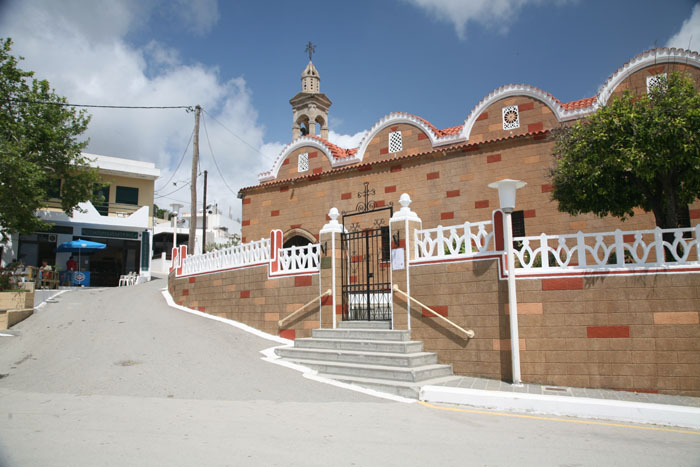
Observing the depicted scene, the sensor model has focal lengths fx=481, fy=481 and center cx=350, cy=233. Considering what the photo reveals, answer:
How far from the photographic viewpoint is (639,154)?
23.2 ft

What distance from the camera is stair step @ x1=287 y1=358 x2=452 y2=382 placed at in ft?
25.7

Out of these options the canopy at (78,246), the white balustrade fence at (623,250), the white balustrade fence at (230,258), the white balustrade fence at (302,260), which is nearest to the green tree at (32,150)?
the canopy at (78,246)

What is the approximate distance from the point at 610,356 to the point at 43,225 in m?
18.6

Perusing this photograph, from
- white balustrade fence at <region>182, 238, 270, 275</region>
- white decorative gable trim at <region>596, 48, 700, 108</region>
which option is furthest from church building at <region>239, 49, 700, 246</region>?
white balustrade fence at <region>182, 238, 270, 275</region>

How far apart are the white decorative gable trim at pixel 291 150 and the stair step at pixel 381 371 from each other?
8.51 meters

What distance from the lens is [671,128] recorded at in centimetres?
687

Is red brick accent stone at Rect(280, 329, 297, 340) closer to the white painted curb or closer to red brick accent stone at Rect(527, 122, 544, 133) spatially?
the white painted curb

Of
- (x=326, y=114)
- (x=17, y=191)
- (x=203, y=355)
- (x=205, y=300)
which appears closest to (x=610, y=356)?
(x=203, y=355)

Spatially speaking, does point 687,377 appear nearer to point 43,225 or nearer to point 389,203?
point 389,203

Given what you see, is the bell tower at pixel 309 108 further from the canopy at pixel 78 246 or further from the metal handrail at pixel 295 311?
the metal handrail at pixel 295 311

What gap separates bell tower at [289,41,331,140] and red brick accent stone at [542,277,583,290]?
15874 millimetres

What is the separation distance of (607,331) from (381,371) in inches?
141

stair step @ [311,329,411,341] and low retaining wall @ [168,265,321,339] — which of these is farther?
low retaining wall @ [168,265,321,339]

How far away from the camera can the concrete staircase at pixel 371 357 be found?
308 inches
